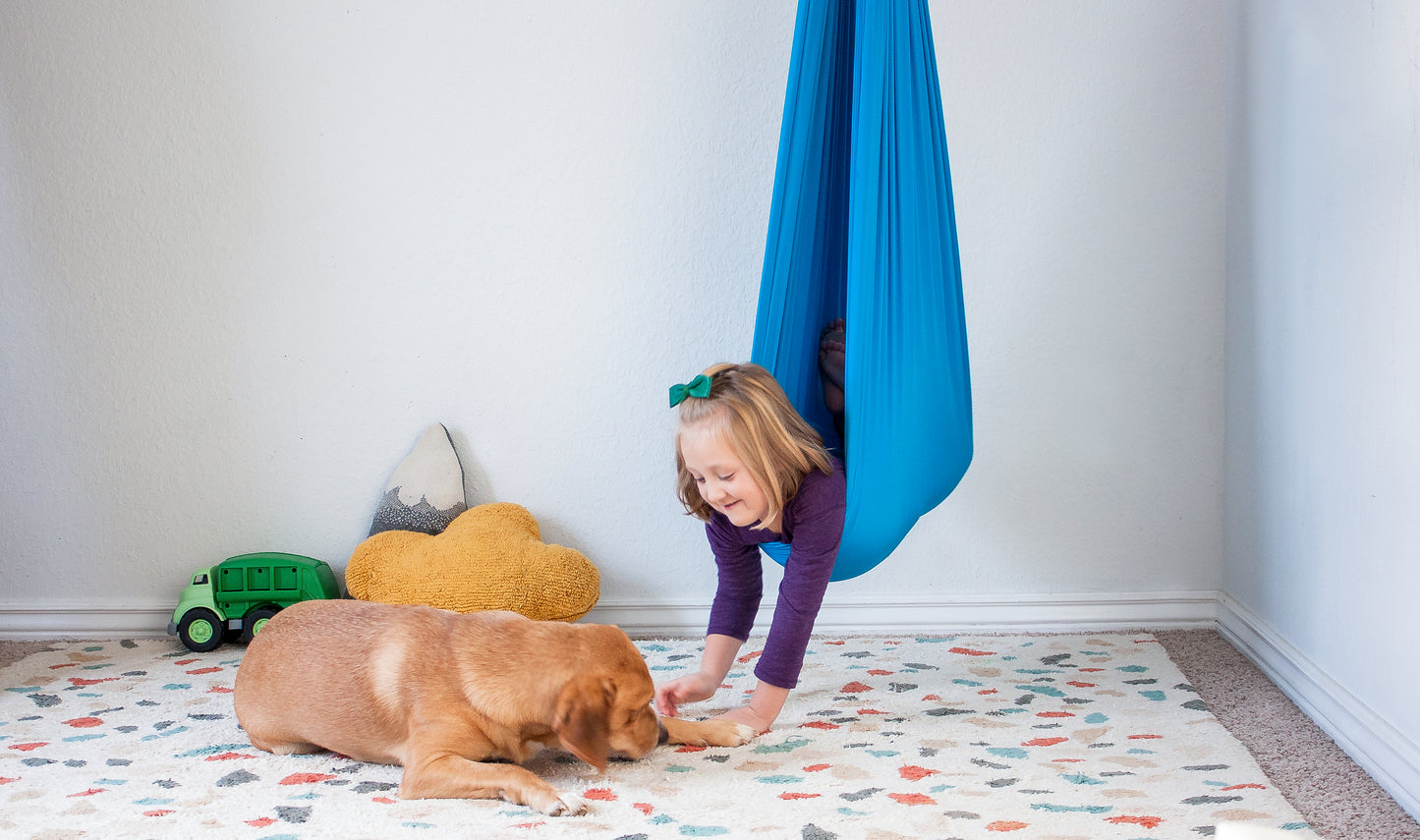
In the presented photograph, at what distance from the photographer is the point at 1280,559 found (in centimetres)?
186

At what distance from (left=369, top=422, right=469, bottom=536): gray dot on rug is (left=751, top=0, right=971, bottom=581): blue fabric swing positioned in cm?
73

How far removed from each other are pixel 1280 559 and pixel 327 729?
156cm

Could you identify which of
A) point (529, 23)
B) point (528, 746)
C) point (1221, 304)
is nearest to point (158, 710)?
point (528, 746)

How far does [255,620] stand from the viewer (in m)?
2.12

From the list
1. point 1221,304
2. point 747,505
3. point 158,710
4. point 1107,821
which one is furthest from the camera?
point 1221,304

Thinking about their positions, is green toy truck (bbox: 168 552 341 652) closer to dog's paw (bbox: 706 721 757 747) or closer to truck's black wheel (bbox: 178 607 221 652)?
truck's black wheel (bbox: 178 607 221 652)

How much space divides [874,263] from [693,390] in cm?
34

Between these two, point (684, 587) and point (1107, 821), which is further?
point (684, 587)

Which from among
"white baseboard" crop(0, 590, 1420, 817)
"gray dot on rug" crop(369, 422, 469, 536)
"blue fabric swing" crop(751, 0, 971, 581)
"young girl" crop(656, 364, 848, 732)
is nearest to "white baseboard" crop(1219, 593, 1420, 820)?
"white baseboard" crop(0, 590, 1420, 817)

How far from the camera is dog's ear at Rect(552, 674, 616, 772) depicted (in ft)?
4.25

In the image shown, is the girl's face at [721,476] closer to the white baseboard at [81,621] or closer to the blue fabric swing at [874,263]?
the blue fabric swing at [874,263]

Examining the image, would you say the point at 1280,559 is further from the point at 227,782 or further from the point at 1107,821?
the point at 227,782

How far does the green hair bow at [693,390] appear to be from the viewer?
160 cm

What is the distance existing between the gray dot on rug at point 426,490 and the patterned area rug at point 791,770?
43 centimetres
